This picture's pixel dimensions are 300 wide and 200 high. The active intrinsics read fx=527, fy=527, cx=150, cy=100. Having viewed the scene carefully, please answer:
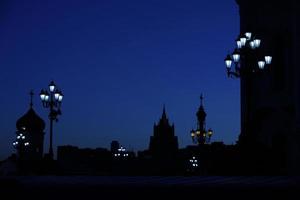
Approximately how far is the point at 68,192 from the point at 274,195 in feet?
9.46

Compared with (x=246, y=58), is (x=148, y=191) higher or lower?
lower

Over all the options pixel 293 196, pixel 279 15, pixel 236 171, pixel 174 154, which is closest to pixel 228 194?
pixel 293 196

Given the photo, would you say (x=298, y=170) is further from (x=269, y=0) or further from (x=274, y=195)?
(x=274, y=195)

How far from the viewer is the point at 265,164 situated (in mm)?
19516

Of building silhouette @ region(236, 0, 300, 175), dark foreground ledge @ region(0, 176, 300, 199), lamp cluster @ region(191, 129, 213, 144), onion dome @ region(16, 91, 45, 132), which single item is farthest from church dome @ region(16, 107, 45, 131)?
dark foreground ledge @ region(0, 176, 300, 199)

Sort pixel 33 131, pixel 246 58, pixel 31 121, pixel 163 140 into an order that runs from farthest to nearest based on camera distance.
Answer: pixel 163 140 < pixel 33 131 < pixel 31 121 < pixel 246 58

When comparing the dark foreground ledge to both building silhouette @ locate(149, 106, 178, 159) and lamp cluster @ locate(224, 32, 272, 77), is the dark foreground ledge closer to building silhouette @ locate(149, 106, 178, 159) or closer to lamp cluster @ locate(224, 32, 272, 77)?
lamp cluster @ locate(224, 32, 272, 77)

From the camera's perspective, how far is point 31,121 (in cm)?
7600

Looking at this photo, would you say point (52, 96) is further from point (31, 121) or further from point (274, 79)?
point (31, 121)

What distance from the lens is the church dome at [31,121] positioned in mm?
74562

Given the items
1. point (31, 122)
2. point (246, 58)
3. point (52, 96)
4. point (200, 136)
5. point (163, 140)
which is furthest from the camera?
point (163, 140)

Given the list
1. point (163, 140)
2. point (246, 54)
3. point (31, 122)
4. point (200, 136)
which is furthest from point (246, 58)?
point (163, 140)

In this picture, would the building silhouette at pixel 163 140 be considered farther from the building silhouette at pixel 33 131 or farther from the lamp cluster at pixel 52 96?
the lamp cluster at pixel 52 96

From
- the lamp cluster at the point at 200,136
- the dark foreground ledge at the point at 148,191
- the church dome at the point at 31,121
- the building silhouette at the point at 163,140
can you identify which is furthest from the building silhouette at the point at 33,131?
the dark foreground ledge at the point at 148,191
